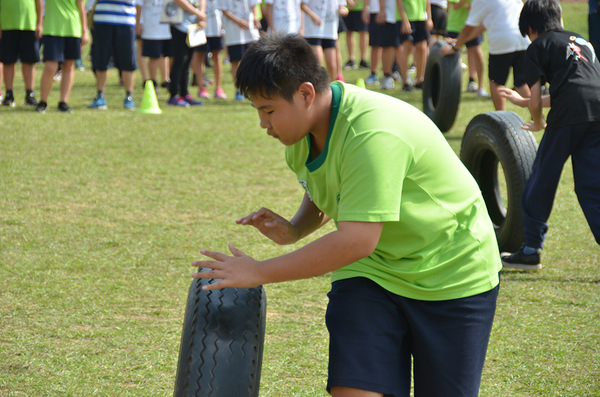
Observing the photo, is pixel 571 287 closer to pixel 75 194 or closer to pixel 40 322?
pixel 40 322

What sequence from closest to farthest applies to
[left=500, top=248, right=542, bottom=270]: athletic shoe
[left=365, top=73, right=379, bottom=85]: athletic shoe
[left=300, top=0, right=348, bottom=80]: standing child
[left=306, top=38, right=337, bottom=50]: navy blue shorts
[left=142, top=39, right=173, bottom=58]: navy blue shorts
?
[left=500, top=248, right=542, bottom=270]: athletic shoe → [left=300, top=0, right=348, bottom=80]: standing child → [left=306, top=38, right=337, bottom=50]: navy blue shorts → [left=142, top=39, right=173, bottom=58]: navy blue shorts → [left=365, top=73, right=379, bottom=85]: athletic shoe

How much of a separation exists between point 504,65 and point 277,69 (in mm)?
5701

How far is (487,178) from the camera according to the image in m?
5.27

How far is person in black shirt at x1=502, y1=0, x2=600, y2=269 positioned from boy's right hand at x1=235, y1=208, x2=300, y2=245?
2189 millimetres

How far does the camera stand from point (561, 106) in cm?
396

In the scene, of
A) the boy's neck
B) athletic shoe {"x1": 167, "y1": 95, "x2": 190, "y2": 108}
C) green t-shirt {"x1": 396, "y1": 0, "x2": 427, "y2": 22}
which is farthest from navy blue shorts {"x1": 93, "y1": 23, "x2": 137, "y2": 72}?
the boy's neck

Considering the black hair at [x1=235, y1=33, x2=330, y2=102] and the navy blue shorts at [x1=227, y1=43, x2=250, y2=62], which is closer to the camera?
the black hair at [x1=235, y1=33, x2=330, y2=102]

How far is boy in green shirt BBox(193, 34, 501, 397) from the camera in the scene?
6.23 feet

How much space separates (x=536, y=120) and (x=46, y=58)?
676cm

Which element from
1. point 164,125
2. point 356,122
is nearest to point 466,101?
point 164,125

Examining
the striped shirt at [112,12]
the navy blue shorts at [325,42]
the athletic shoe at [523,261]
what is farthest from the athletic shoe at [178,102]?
the athletic shoe at [523,261]

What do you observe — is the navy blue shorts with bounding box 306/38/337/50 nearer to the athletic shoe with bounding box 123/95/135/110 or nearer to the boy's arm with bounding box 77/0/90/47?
the athletic shoe with bounding box 123/95/135/110

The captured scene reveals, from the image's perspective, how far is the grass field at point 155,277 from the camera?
3.12m

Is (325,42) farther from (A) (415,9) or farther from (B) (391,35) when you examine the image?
(A) (415,9)
